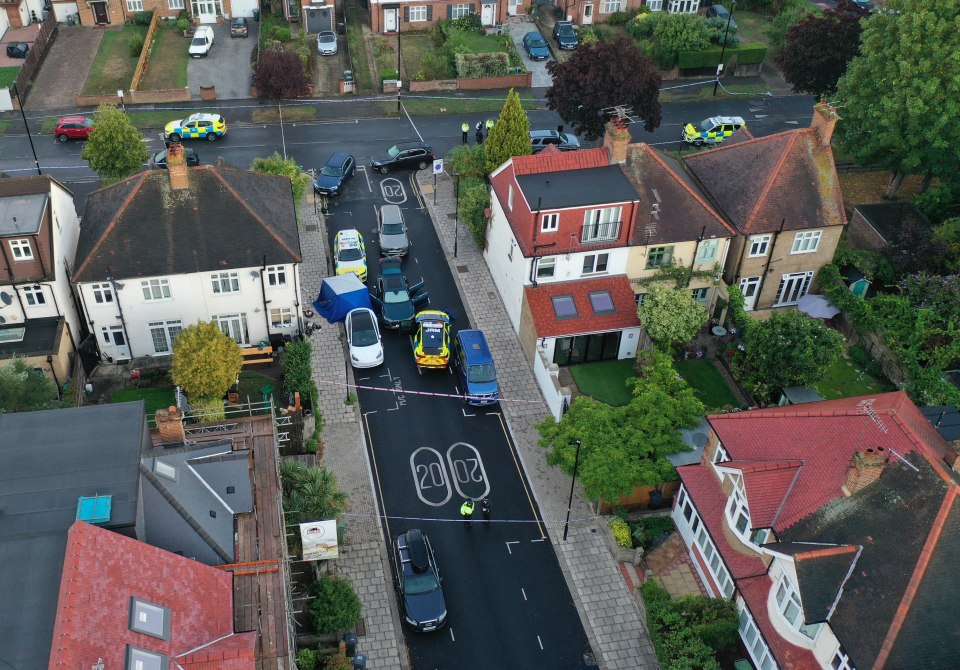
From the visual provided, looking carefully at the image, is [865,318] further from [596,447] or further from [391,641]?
[391,641]

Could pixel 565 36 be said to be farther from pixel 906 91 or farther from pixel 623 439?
pixel 623 439

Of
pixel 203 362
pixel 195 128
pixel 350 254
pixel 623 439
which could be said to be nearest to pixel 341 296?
pixel 350 254

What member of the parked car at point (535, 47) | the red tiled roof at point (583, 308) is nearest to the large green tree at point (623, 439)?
the red tiled roof at point (583, 308)

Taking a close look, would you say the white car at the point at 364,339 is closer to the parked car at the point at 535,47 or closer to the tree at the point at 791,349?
the tree at the point at 791,349

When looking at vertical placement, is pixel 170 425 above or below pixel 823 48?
below

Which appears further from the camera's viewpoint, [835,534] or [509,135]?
[509,135]
